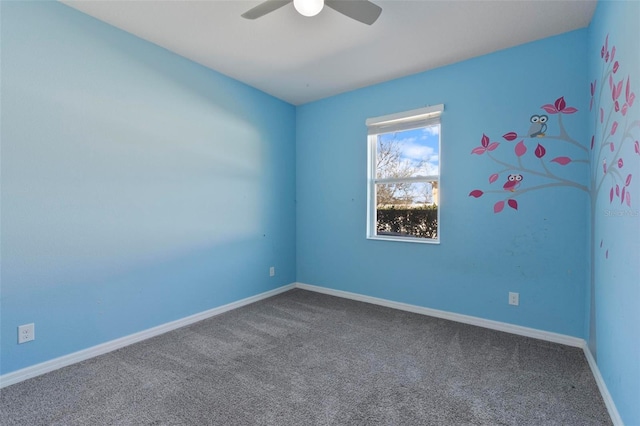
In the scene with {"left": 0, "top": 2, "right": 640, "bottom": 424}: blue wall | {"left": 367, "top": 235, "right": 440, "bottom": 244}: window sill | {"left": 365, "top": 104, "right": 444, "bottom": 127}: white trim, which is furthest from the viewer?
{"left": 367, "top": 235, "right": 440, "bottom": 244}: window sill

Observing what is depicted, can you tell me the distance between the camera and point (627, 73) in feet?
5.03

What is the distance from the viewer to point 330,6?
187 centimetres

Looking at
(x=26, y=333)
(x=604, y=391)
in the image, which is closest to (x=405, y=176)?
(x=604, y=391)

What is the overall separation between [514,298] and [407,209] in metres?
1.34

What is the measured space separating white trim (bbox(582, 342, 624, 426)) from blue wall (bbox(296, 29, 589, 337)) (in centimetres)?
30

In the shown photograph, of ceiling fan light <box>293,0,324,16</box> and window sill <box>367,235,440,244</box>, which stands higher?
ceiling fan light <box>293,0,324,16</box>

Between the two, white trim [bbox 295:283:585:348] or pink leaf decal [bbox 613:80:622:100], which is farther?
white trim [bbox 295:283:585:348]

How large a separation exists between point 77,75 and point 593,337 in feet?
14.0

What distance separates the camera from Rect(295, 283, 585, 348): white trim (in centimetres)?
247

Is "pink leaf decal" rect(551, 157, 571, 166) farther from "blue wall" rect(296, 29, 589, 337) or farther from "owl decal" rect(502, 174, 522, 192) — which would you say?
"owl decal" rect(502, 174, 522, 192)

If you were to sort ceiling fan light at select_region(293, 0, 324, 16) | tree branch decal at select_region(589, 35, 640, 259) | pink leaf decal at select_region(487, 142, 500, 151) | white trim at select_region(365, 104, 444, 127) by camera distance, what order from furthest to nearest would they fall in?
1. white trim at select_region(365, 104, 444, 127)
2. pink leaf decal at select_region(487, 142, 500, 151)
3. ceiling fan light at select_region(293, 0, 324, 16)
4. tree branch decal at select_region(589, 35, 640, 259)

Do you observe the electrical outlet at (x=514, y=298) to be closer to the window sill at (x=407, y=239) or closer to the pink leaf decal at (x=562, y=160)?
the window sill at (x=407, y=239)

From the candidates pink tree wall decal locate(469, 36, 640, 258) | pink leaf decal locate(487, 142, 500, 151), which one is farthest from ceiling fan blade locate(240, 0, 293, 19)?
pink leaf decal locate(487, 142, 500, 151)

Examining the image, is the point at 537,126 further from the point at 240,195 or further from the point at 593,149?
the point at 240,195
